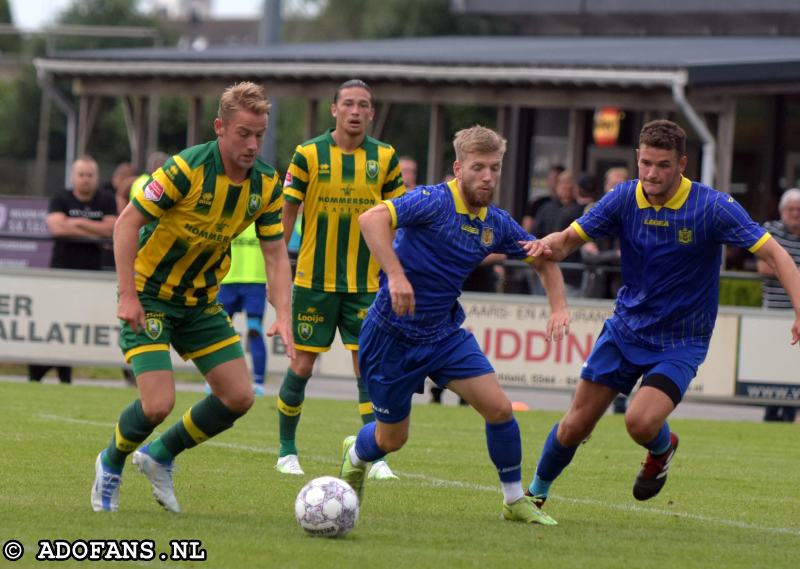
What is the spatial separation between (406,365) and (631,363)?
1.20 metres

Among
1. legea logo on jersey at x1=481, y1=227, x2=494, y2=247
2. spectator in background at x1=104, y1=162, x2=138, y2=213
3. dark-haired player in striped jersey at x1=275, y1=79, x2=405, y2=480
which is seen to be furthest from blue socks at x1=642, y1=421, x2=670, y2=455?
spectator in background at x1=104, y1=162, x2=138, y2=213

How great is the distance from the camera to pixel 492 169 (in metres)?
7.61

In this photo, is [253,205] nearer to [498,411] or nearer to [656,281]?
[498,411]

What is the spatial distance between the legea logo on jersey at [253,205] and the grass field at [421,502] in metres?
1.49

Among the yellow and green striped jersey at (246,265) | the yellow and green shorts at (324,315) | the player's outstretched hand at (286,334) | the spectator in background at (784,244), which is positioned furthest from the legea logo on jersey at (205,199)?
the spectator in background at (784,244)

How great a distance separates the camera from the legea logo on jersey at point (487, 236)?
7914 mm

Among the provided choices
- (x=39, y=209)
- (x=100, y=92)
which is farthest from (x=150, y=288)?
(x=100, y=92)

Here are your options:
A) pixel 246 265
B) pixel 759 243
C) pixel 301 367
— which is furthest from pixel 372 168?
pixel 246 265

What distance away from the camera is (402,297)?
23.9 ft

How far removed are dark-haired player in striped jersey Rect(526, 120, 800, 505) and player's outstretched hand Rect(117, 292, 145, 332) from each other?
6.45ft

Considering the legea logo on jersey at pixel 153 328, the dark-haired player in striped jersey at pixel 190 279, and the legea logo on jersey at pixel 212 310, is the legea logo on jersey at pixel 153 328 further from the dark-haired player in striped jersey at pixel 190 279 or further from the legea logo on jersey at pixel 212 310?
the legea logo on jersey at pixel 212 310

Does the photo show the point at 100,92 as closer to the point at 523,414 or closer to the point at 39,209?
the point at 39,209

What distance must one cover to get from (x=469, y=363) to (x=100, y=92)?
2325cm

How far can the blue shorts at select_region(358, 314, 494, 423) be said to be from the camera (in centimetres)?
782
